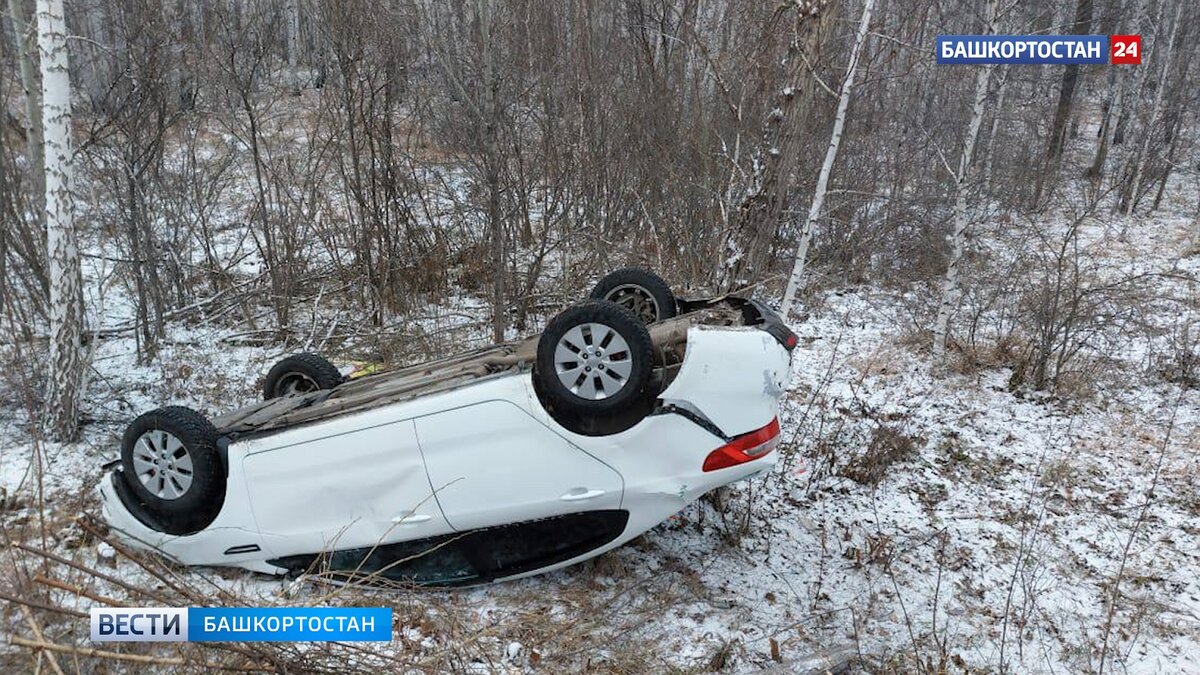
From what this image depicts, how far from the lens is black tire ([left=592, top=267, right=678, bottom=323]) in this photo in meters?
4.83

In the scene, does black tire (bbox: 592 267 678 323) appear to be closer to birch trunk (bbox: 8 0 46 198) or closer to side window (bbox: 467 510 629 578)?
side window (bbox: 467 510 629 578)

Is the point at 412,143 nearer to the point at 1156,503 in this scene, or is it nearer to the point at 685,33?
the point at 685,33

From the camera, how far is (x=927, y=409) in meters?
7.14

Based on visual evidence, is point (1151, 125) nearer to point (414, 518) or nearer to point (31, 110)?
point (414, 518)

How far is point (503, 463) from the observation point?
366 centimetres

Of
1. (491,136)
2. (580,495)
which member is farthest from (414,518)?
(491,136)

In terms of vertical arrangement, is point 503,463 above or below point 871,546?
above

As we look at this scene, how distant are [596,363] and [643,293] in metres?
1.38

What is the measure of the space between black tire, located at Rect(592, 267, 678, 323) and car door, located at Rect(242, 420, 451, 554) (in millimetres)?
1775

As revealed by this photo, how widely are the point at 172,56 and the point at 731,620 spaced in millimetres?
7379

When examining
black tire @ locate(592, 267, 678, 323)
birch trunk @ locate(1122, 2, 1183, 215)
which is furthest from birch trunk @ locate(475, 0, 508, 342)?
birch trunk @ locate(1122, 2, 1183, 215)

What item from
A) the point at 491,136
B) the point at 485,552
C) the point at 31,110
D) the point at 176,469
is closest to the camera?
the point at 485,552

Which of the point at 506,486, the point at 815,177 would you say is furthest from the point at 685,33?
the point at 506,486

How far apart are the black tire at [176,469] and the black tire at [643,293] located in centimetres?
246
